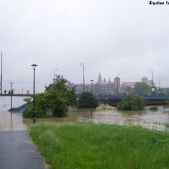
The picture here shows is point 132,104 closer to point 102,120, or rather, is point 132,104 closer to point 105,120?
point 105,120

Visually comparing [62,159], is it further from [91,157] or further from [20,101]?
[20,101]

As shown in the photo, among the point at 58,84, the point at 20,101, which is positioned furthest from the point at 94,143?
the point at 20,101

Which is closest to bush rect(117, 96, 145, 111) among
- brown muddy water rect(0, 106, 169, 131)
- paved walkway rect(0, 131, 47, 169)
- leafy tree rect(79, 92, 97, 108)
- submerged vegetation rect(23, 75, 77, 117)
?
leafy tree rect(79, 92, 97, 108)

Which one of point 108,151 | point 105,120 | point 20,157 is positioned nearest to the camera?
point 20,157

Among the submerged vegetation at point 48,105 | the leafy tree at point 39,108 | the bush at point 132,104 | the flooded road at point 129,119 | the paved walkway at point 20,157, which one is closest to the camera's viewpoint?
the paved walkway at point 20,157

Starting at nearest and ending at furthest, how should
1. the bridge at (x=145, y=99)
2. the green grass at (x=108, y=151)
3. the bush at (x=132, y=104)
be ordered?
the green grass at (x=108, y=151), the bush at (x=132, y=104), the bridge at (x=145, y=99)

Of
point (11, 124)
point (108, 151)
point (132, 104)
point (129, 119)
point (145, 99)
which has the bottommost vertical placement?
point (129, 119)

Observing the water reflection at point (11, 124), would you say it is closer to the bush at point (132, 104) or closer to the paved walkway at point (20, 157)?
the paved walkway at point (20, 157)

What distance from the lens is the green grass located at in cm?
1280

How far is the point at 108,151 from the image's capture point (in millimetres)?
15875

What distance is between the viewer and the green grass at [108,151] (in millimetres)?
12797

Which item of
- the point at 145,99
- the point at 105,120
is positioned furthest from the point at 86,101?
the point at 105,120

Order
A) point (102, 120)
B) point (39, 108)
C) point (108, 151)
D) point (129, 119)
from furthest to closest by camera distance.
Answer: point (39, 108) → point (129, 119) → point (102, 120) → point (108, 151)

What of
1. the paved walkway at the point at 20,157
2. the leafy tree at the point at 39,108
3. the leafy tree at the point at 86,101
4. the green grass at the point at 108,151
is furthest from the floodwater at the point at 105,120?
the leafy tree at the point at 86,101
